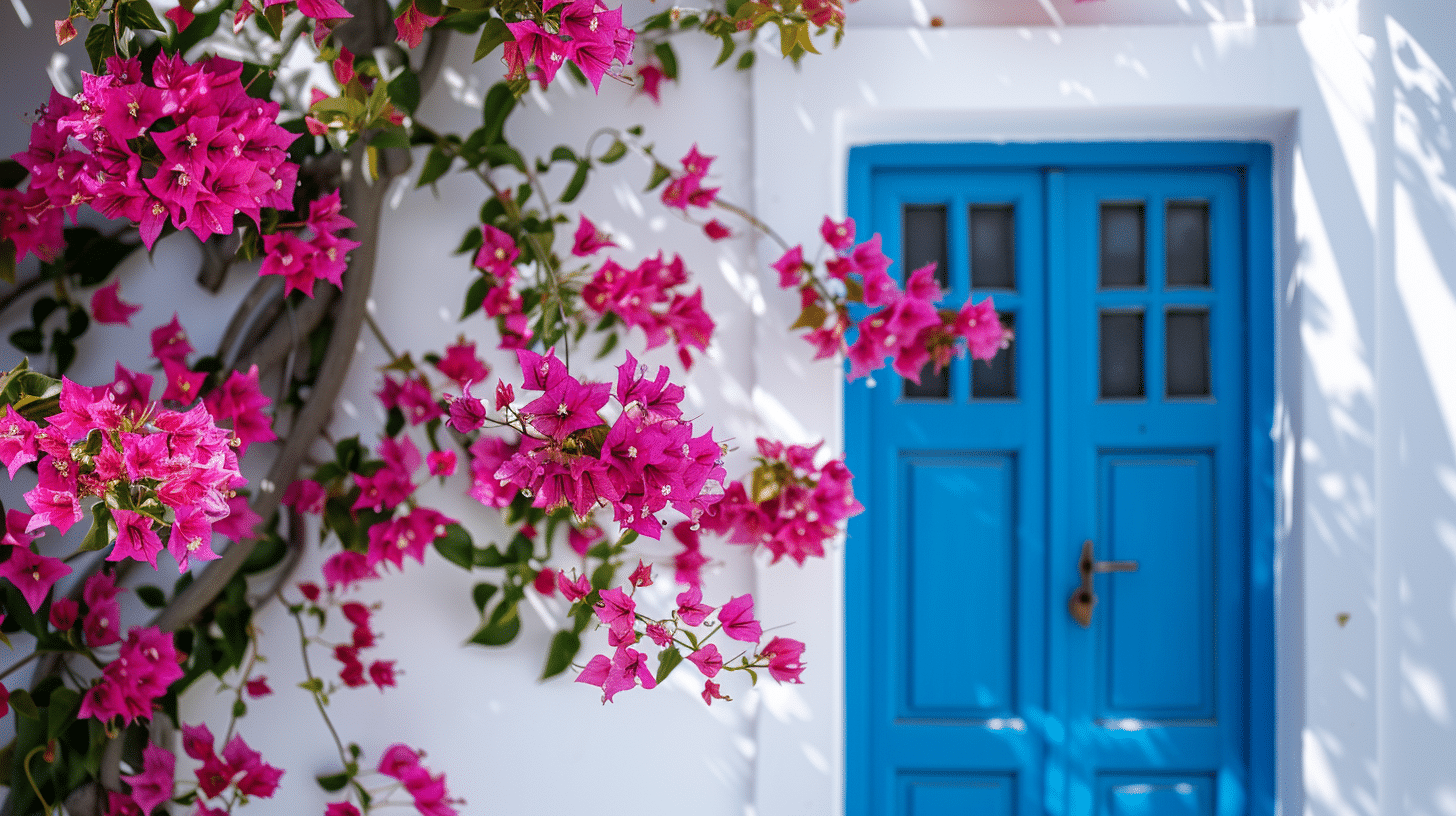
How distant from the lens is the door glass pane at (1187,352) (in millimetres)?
1936

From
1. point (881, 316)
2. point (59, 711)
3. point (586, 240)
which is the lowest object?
point (59, 711)

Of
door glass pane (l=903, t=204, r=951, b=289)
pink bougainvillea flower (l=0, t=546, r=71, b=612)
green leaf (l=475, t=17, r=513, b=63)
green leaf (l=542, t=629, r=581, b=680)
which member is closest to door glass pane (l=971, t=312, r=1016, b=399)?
door glass pane (l=903, t=204, r=951, b=289)

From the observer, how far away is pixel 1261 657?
1.88m

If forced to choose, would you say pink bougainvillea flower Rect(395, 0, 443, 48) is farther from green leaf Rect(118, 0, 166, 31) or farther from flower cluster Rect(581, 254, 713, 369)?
flower cluster Rect(581, 254, 713, 369)

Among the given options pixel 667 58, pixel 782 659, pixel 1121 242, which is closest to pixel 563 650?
pixel 782 659

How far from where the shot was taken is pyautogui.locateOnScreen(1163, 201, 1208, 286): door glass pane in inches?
76.4

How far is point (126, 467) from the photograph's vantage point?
0.98 metres

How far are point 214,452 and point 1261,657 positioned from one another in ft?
6.47

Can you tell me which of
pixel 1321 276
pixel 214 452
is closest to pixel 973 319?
pixel 1321 276

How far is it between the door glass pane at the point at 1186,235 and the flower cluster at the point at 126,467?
184 centimetres

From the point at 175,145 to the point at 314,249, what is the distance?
0.32m

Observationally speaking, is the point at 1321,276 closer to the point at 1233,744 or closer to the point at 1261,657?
the point at 1261,657

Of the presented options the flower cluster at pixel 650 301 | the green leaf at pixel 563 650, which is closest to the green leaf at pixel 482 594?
the green leaf at pixel 563 650

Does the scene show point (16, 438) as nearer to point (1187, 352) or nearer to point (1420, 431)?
point (1187, 352)
